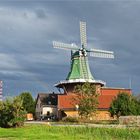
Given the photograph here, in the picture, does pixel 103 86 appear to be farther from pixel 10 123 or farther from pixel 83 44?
pixel 10 123

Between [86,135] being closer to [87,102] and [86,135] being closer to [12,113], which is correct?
[12,113]

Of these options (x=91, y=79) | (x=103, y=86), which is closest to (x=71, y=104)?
(x=91, y=79)

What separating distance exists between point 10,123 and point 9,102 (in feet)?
12.3

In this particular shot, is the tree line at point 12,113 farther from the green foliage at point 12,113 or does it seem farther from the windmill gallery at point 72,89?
the windmill gallery at point 72,89

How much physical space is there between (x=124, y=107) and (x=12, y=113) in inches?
1011

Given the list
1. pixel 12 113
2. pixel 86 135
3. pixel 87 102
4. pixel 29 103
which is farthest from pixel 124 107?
pixel 29 103

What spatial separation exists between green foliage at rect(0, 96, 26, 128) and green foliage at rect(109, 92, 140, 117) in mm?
23591

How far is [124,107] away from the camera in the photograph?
73.6m

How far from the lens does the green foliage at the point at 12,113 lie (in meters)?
53.2

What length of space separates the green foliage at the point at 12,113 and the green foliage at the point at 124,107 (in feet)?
77.4

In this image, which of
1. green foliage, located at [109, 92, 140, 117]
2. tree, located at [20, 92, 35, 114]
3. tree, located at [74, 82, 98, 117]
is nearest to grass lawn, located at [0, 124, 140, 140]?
green foliage, located at [109, 92, 140, 117]

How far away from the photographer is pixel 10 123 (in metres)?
53.2

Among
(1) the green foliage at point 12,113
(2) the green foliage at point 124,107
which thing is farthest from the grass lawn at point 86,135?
(2) the green foliage at point 124,107

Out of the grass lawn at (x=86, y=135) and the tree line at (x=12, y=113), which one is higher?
the tree line at (x=12, y=113)
